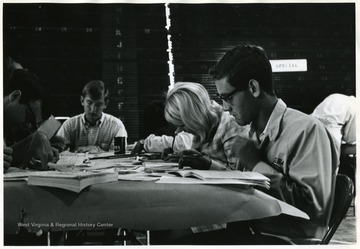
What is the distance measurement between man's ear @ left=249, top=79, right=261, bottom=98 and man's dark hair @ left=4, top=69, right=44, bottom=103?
0.73 m

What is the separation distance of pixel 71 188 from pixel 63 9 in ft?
2.52

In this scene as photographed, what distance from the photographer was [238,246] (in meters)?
1.35

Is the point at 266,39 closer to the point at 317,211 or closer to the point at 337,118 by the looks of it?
the point at 337,118

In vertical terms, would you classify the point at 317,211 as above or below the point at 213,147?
below

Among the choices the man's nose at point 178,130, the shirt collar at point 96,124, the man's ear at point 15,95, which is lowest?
the man's nose at point 178,130

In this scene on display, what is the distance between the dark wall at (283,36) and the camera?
1.48 meters

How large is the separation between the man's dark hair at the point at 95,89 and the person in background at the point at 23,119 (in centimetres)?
16

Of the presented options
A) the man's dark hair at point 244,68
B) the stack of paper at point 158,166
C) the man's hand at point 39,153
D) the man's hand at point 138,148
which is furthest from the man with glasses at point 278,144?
the man's hand at point 39,153

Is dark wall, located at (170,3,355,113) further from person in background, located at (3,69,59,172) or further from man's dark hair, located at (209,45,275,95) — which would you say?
person in background, located at (3,69,59,172)

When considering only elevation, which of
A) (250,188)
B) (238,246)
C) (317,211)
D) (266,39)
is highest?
(266,39)

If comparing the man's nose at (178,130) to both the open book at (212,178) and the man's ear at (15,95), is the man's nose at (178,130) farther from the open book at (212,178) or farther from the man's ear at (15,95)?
the man's ear at (15,95)

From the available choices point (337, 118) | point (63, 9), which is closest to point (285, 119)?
point (337, 118)

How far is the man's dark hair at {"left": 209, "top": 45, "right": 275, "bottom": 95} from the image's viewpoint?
1.38 metres

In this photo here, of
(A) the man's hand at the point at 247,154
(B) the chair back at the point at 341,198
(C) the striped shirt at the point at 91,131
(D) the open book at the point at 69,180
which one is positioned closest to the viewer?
(D) the open book at the point at 69,180
